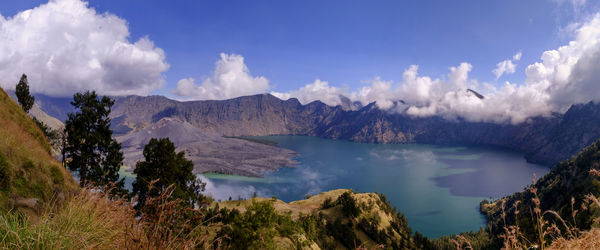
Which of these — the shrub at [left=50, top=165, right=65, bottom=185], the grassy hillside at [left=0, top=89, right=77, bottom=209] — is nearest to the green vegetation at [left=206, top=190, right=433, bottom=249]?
the shrub at [left=50, top=165, right=65, bottom=185]

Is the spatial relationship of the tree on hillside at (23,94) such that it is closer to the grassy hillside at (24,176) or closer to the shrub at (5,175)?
the grassy hillside at (24,176)

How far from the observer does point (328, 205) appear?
7681cm

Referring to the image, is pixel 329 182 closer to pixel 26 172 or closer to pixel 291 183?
pixel 291 183

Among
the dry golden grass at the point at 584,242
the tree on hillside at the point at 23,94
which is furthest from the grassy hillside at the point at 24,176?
the tree on hillside at the point at 23,94

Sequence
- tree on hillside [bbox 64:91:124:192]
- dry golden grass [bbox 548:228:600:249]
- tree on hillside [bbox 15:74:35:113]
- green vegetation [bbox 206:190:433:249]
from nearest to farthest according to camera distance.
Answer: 1. dry golden grass [bbox 548:228:600:249]
2. tree on hillside [bbox 64:91:124:192]
3. tree on hillside [bbox 15:74:35:113]
4. green vegetation [bbox 206:190:433:249]

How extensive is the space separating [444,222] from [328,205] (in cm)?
6953

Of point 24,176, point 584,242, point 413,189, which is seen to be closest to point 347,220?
point 24,176

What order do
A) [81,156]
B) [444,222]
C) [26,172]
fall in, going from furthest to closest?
[444,222], [81,156], [26,172]

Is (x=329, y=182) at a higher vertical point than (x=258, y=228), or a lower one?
lower

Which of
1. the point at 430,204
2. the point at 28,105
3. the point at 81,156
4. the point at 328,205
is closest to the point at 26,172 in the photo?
the point at 81,156

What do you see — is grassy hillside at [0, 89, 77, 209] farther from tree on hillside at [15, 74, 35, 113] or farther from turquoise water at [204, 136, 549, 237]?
turquoise water at [204, 136, 549, 237]

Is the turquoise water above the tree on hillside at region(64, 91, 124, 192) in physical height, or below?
below

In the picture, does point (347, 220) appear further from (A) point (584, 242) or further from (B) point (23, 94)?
(A) point (584, 242)

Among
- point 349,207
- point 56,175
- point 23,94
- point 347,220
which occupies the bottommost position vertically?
point 347,220
